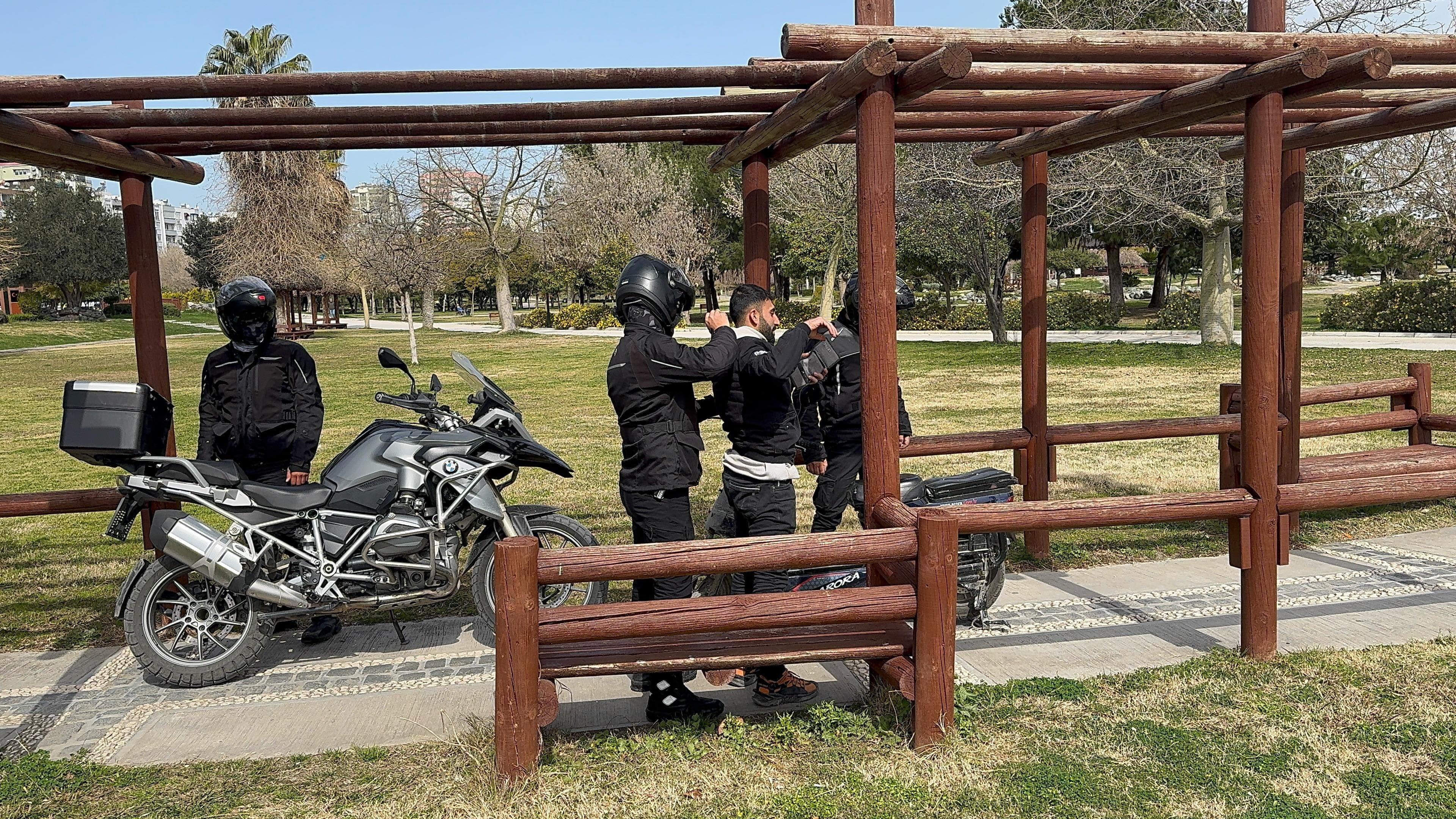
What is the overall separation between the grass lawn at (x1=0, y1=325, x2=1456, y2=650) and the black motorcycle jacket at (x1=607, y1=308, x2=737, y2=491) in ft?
7.15

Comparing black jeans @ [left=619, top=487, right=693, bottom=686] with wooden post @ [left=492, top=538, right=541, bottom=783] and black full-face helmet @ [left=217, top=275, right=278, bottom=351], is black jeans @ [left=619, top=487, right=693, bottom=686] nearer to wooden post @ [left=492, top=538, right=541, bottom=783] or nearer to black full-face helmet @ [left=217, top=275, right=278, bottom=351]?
wooden post @ [left=492, top=538, right=541, bottom=783]

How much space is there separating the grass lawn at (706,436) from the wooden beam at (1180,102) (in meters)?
2.58

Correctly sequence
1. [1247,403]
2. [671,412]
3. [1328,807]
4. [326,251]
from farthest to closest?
[326,251] < [1247,403] < [671,412] < [1328,807]

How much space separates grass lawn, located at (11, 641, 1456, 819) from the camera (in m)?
3.73

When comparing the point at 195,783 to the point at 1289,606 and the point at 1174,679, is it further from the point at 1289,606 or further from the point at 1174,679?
the point at 1289,606

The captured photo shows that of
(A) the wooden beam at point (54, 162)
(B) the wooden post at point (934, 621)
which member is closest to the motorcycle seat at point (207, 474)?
(A) the wooden beam at point (54, 162)

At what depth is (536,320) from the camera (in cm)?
4984

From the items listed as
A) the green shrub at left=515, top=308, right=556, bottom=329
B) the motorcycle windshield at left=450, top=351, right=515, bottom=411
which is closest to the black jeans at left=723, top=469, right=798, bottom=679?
the motorcycle windshield at left=450, top=351, right=515, bottom=411

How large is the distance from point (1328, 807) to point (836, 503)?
9.04ft

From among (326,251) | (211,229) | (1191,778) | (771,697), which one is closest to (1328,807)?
(1191,778)

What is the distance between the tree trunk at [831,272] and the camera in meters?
33.0

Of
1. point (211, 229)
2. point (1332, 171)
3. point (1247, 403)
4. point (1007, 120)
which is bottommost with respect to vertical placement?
point (1247, 403)

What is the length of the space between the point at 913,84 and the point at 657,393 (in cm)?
161

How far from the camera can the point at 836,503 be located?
586cm
